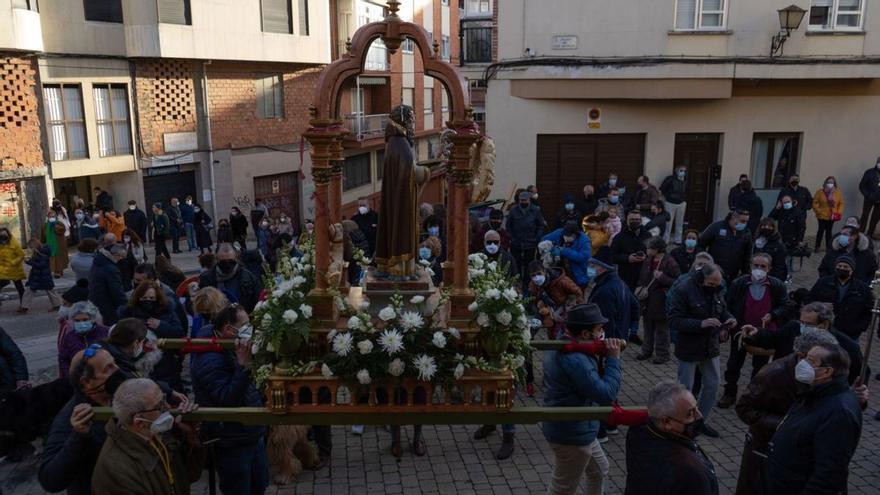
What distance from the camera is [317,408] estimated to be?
4.32 m

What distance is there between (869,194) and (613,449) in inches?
538

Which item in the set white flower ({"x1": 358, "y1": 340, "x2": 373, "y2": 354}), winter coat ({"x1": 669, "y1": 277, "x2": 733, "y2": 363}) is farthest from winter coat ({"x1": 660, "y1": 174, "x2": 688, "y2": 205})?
white flower ({"x1": 358, "y1": 340, "x2": 373, "y2": 354})

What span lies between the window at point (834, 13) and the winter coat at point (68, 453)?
18260 millimetres

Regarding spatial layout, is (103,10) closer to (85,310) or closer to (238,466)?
(85,310)

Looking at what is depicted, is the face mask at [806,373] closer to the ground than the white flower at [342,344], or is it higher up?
closer to the ground

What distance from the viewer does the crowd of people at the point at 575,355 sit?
12.7ft

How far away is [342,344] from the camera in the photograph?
14.1 feet

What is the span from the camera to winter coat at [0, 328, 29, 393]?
21.5 ft

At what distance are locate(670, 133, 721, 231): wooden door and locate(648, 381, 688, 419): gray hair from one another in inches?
605

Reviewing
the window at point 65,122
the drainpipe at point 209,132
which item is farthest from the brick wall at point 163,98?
the window at point 65,122

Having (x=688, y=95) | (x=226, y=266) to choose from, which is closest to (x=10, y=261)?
(x=226, y=266)

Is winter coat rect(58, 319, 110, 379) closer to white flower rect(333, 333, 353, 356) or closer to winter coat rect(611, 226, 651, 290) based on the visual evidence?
white flower rect(333, 333, 353, 356)

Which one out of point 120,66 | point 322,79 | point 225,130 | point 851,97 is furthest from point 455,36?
point 322,79

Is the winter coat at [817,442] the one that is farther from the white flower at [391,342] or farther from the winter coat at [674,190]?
the winter coat at [674,190]
